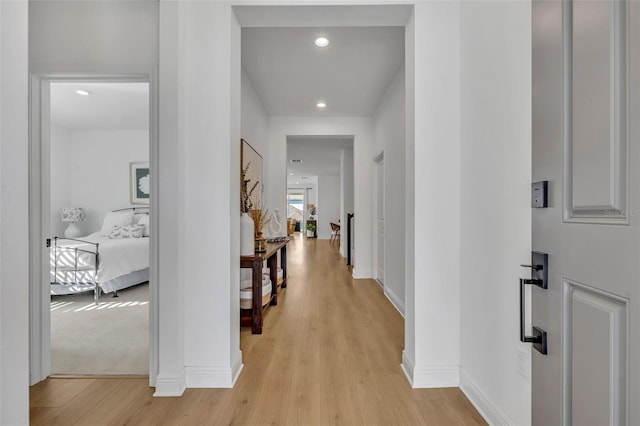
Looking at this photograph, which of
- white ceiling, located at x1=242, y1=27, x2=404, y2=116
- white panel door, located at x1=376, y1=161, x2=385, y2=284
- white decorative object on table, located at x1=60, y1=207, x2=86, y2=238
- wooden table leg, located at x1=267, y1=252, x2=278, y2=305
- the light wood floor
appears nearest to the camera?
the light wood floor

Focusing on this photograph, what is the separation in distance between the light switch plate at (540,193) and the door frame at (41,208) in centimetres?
197

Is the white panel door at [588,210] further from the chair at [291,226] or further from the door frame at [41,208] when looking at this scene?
the chair at [291,226]

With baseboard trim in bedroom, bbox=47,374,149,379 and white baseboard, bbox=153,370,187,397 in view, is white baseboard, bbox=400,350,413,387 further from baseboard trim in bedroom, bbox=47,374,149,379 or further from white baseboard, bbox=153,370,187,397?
baseboard trim in bedroom, bbox=47,374,149,379

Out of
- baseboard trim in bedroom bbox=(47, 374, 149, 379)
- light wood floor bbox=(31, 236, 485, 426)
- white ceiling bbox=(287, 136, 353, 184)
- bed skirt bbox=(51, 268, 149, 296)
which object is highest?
white ceiling bbox=(287, 136, 353, 184)

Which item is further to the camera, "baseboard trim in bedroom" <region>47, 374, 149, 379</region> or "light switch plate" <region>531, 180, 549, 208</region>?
"baseboard trim in bedroom" <region>47, 374, 149, 379</region>

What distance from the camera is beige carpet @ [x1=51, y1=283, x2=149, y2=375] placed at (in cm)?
228

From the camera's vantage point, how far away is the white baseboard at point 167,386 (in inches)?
73.7

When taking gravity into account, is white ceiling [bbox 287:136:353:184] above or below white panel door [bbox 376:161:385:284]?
above

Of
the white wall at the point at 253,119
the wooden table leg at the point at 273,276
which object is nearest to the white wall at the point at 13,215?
the white wall at the point at 253,119

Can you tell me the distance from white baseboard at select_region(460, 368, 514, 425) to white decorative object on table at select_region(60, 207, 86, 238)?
22.2 feet

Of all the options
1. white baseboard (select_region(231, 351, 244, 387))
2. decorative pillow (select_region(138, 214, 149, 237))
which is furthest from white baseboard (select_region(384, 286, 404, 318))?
decorative pillow (select_region(138, 214, 149, 237))

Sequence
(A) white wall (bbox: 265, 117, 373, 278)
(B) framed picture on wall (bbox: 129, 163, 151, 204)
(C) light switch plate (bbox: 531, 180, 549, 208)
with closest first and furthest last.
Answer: (C) light switch plate (bbox: 531, 180, 549, 208) → (A) white wall (bbox: 265, 117, 373, 278) → (B) framed picture on wall (bbox: 129, 163, 151, 204)

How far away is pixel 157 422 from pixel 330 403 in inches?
36.7

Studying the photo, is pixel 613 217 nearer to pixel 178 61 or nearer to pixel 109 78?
pixel 178 61
